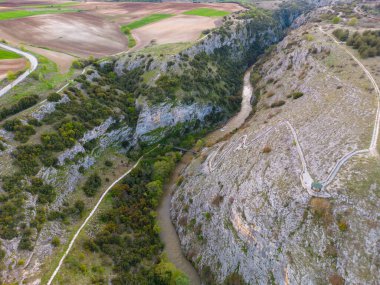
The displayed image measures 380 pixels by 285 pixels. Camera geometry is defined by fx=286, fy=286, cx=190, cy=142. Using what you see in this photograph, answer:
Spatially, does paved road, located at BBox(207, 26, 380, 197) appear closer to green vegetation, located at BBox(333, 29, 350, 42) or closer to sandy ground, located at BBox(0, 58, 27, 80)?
green vegetation, located at BBox(333, 29, 350, 42)

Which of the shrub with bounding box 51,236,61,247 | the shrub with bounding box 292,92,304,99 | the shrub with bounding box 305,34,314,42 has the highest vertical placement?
the shrub with bounding box 305,34,314,42

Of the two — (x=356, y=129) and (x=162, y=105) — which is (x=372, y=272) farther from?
(x=162, y=105)

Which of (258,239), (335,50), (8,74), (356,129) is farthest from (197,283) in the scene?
(335,50)

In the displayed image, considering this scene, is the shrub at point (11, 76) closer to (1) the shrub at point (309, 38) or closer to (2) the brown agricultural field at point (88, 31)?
(2) the brown agricultural field at point (88, 31)

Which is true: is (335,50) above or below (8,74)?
below

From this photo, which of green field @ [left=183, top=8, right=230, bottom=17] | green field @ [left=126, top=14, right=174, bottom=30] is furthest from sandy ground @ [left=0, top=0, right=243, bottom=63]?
green field @ [left=183, top=8, right=230, bottom=17]
